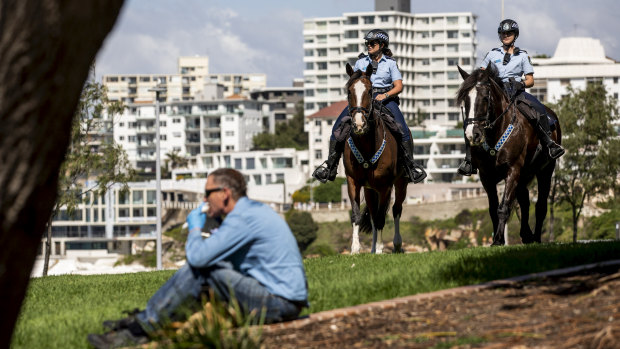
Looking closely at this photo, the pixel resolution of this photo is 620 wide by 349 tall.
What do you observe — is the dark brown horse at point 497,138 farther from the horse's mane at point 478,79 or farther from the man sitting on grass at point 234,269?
the man sitting on grass at point 234,269

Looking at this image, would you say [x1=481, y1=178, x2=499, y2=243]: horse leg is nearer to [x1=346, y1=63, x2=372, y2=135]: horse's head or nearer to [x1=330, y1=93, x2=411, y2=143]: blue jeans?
[x1=330, y1=93, x2=411, y2=143]: blue jeans

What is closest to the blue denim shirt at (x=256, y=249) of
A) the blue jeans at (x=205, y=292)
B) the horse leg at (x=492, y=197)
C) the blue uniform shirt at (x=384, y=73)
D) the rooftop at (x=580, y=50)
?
the blue jeans at (x=205, y=292)

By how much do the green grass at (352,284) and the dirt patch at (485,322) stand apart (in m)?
1.13

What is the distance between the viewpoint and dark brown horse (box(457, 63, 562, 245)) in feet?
63.8

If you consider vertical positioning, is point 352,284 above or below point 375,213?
below

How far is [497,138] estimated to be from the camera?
2000 cm

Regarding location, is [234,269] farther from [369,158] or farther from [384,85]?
[384,85]

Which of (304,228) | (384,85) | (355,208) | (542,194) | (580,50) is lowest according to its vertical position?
(304,228)

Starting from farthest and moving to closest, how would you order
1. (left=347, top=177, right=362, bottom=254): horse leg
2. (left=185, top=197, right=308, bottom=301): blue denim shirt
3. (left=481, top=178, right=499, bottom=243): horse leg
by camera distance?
(left=347, top=177, right=362, bottom=254): horse leg < (left=481, top=178, right=499, bottom=243): horse leg < (left=185, top=197, right=308, bottom=301): blue denim shirt

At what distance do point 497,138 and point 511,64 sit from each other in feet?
5.56

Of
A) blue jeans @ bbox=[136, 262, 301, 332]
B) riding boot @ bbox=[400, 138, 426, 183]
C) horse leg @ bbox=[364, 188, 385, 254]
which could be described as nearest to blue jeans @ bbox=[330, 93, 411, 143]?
riding boot @ bbox=[400, 138, 426, 183]

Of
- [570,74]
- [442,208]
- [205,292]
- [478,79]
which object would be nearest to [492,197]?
[478,79]

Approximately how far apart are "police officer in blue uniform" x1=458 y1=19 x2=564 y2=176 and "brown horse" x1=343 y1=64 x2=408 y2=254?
1.26 metres

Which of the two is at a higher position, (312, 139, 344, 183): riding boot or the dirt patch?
(312, 139, 344, 183): riding boot
